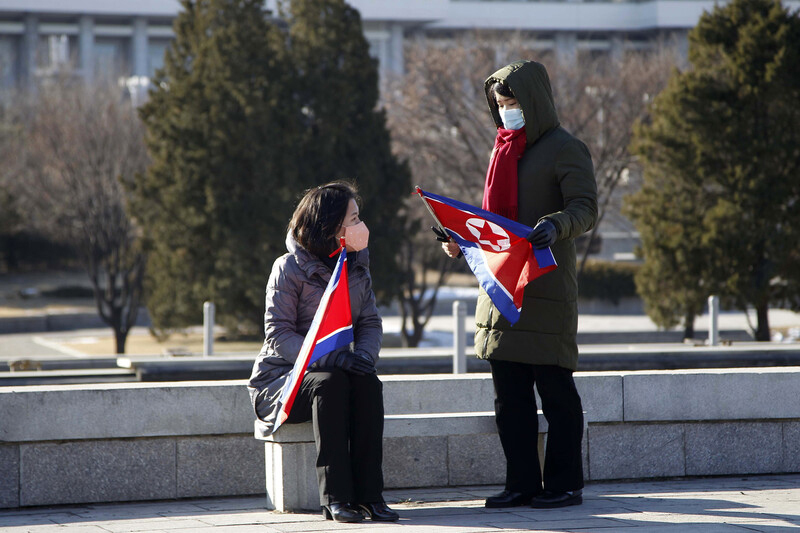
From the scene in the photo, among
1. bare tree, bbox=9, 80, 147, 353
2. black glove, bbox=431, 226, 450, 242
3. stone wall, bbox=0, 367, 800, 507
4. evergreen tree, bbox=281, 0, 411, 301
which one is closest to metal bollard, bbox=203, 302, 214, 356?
evergreen tree, bbox=281, 0, 411, 301

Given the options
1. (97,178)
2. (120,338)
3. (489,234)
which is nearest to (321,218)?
(489,234)

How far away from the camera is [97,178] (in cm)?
2248

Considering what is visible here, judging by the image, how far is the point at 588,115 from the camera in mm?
22594

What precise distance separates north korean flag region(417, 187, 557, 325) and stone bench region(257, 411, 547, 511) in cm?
83

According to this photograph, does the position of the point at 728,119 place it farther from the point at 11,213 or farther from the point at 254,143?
the point at 11,213

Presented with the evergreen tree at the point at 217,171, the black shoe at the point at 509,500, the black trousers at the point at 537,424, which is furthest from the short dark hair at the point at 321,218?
the evergreen tree at the point at 217,171

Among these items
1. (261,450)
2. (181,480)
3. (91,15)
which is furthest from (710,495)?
(91,15)

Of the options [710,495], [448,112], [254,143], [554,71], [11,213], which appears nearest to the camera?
[710,495]

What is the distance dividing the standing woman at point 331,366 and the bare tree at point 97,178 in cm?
1666

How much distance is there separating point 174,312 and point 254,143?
3.62 m

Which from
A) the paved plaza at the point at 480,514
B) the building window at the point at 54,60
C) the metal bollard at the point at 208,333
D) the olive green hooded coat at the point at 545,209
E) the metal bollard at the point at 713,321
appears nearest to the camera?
the paved plaza at the point at 480,514

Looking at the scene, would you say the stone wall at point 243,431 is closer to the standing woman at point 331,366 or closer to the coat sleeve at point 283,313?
the standing woman at point 331,366

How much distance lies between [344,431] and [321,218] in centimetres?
104

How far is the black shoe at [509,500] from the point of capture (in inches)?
197
